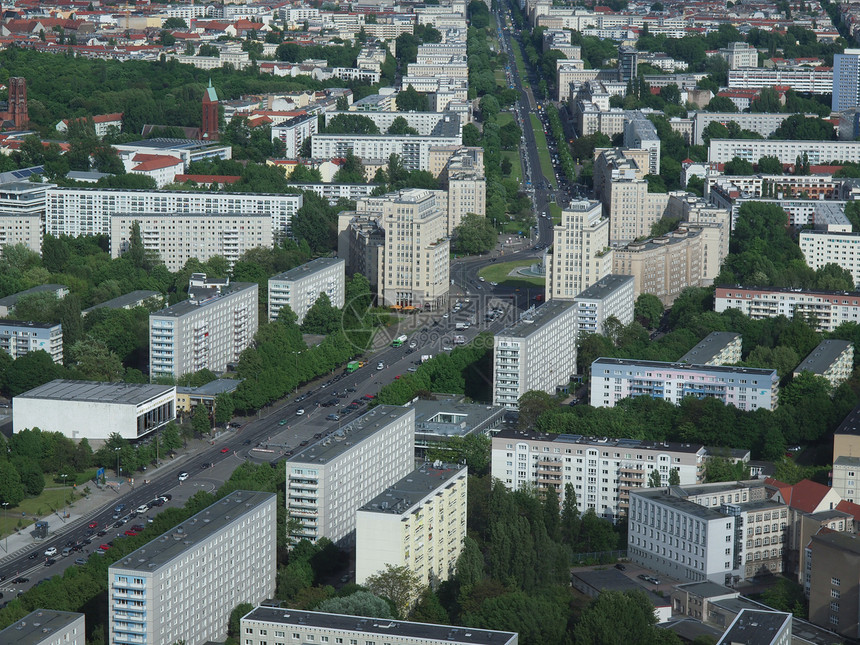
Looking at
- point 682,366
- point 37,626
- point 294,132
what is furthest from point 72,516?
point 294,132

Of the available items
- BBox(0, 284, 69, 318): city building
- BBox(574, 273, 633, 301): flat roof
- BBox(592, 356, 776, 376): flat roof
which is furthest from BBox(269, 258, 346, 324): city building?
BBox(592, 356, 776, 376): flat roof

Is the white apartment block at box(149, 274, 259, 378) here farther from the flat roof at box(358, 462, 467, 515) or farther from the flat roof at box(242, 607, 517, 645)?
the flat roof at box(242, 607, 517, 645)

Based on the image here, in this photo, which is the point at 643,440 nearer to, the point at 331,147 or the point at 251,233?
the point at 251,233

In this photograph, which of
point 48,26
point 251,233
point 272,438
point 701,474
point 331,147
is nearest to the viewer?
point 701,474

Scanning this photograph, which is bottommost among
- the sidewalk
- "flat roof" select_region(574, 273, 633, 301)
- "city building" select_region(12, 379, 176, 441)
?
the sidewalk

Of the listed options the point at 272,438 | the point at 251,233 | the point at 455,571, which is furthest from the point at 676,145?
the point at 455,571

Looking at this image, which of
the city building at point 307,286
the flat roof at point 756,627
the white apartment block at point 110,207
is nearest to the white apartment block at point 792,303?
the city building at point 307,286
